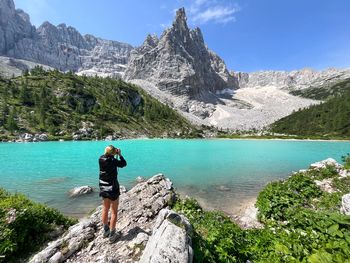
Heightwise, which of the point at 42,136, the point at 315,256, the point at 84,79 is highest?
the point at 84,79

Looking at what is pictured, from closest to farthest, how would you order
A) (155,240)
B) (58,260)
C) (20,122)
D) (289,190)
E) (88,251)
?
(155,240)
(58,260)
(88,251)
(289,190)
(20,122)

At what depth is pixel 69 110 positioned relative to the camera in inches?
5468

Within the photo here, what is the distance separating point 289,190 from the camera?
564 inches

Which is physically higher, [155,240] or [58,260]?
[155,240]

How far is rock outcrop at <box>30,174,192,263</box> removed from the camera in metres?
6.34

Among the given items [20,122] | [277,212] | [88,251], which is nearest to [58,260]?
[88,251]

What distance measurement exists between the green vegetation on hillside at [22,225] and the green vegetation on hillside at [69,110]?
350ft

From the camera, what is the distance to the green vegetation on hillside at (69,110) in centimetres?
11431

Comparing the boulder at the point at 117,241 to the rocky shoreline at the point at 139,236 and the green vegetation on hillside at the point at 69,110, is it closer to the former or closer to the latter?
the rocky shoreline at the point at 139,236

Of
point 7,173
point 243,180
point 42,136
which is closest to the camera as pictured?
point 243,180

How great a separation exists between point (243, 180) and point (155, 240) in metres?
23.3

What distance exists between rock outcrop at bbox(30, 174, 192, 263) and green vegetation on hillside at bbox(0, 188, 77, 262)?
1056mm

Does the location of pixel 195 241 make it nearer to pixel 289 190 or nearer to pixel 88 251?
pixel 88 251

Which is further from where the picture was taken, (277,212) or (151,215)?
(277,212)
